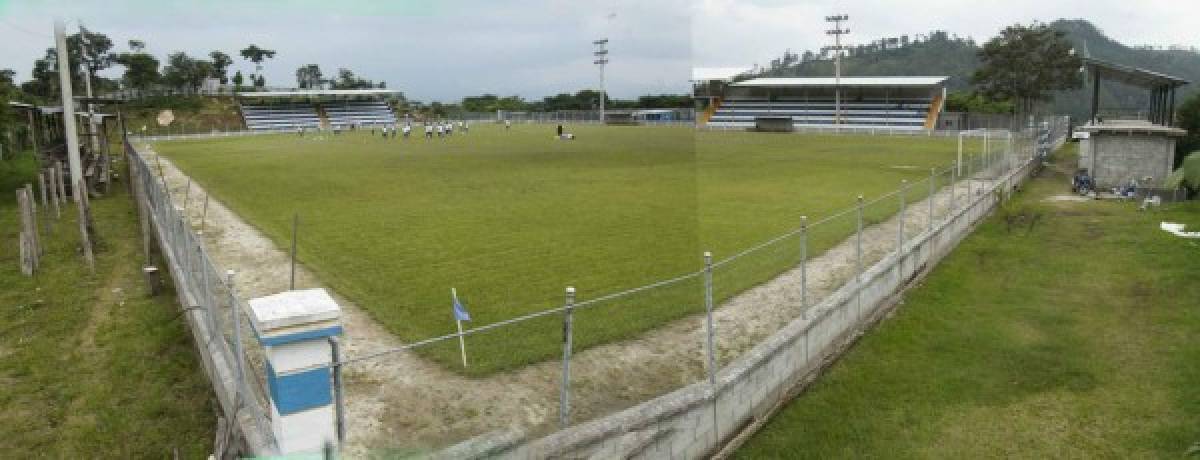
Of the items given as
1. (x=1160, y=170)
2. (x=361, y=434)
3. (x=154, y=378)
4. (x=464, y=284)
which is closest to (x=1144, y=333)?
(x=464, y=284)

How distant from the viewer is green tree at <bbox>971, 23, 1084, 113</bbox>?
56.8 metres

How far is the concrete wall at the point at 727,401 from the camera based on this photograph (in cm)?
466

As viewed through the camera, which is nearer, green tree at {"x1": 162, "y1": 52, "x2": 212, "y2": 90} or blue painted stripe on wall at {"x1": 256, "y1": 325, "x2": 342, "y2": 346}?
blue painted stripe on wall at {"x1": 256, "y1": 325, "x2": 342, "y2": 346}

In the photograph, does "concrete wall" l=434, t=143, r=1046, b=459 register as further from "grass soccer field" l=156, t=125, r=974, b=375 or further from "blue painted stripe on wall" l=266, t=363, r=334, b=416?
"grass soccer field" l=156, t=125, r=974, b=375

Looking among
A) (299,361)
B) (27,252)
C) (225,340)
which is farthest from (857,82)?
(299,361)

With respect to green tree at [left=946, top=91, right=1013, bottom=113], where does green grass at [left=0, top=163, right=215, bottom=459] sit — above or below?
below

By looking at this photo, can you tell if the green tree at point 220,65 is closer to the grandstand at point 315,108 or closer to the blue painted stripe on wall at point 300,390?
the grandstand at point 315,108

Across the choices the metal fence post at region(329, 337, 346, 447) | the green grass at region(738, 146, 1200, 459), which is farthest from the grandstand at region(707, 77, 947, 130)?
the metal fence post at region(329, 337, 346, 447)

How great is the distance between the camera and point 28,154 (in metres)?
34.9

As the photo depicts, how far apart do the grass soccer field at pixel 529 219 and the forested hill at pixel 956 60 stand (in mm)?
72915

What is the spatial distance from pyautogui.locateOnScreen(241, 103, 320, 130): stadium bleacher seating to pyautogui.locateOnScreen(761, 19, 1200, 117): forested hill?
170 ft

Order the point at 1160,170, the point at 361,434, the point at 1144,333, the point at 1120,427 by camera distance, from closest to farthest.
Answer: the point at 361,434 → the point at 1120,427 → the point at 1144,333 → the point at 1160,170

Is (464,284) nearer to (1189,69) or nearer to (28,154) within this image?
(28,154)

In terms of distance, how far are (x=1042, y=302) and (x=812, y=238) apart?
2955 millimetres
